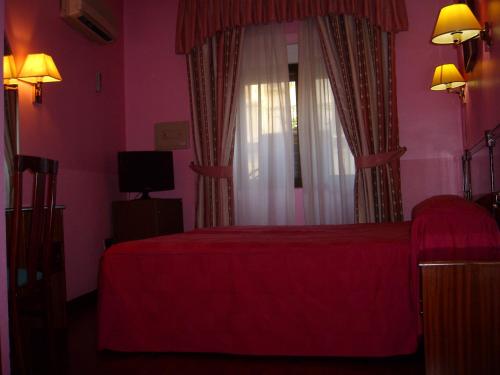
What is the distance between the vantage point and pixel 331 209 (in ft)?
14.3

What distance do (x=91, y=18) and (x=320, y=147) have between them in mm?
2206

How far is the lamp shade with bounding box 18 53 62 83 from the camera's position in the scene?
3.15 meters

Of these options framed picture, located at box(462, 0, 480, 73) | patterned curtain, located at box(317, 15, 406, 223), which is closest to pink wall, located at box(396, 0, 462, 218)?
patterned curtain, located at box(317, 15, 406, 223)

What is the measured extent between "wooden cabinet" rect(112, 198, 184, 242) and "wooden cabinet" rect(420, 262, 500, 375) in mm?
2933

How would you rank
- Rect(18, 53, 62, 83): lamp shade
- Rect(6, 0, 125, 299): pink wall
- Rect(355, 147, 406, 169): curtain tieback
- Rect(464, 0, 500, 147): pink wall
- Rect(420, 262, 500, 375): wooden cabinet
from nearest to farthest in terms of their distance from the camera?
Rect(420, 262, 500, 375): wooden cabinet
Rect(464, 0, 500, 147): pink wall
Rect(18, 53, 62, 83): lamp shade
Rect(6, 0, 125, 299): pink wall
Rect(355, 147, 406, 169): curtain tieback

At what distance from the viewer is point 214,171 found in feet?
14.9

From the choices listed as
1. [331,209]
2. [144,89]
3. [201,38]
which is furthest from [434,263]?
[144,89]

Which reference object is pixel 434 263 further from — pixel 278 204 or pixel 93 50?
pixel 93 50

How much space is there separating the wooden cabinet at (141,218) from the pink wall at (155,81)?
50cm

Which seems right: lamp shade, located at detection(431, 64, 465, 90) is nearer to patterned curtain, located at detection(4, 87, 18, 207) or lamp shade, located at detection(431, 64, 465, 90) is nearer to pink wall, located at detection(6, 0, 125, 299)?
pink wall, located at detection(6, 0, 125, 299)

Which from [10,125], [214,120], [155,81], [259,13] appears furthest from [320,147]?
[10,125]

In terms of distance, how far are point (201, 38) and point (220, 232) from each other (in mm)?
2260

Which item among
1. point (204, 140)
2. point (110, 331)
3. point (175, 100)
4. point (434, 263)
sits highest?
point (175, 100)

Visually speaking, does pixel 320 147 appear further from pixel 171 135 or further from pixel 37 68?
pixel 37 68
